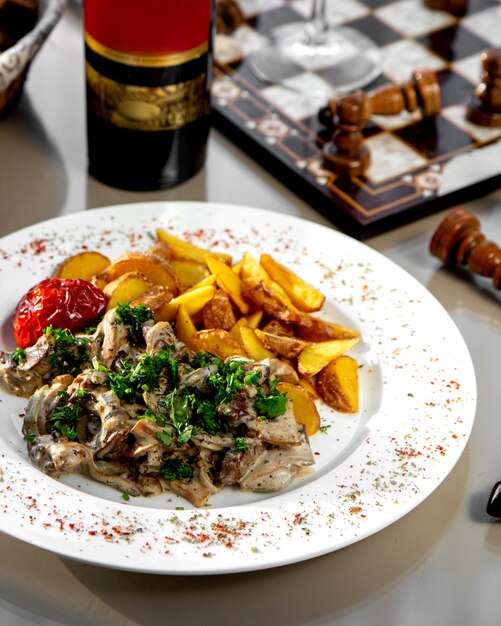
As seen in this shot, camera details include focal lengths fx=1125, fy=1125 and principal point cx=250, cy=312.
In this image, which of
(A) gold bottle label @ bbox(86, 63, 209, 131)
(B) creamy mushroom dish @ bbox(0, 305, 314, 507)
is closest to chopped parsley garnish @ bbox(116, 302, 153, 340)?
(B) creamy mushroom dish @ bbox(0, 305, 314, 507)

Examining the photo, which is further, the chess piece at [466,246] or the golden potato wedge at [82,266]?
the chess piece at [466,246]

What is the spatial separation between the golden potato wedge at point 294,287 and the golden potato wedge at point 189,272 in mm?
99

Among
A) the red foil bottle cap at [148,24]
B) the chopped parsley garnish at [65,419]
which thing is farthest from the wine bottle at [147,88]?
the chopped parsley garnish at [65,419]

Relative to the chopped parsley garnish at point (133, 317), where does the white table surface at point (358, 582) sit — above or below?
below

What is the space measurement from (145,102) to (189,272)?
1.23 ft

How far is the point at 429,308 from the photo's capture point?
5.92 feet

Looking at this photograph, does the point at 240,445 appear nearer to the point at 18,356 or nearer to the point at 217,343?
the point at 217,343

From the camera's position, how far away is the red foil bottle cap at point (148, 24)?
1.91 metres

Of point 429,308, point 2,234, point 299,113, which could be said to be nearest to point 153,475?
point 429,308

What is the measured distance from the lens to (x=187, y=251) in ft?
6.11

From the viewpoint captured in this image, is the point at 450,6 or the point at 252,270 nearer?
the point at 252,270

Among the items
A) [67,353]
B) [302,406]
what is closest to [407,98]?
[302,406]

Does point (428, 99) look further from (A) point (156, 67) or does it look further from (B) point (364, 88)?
(A) point (156, 67)

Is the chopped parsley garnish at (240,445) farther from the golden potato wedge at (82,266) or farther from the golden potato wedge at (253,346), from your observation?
the golden potato wedge at (82,266)
